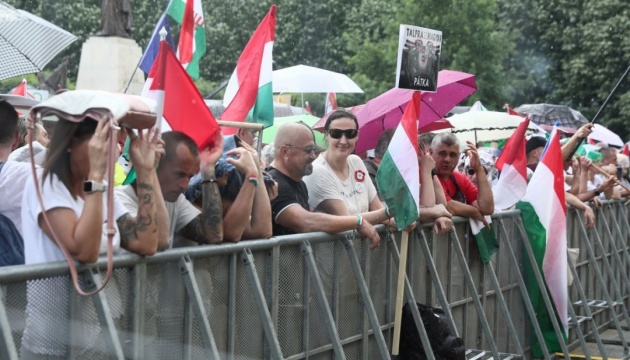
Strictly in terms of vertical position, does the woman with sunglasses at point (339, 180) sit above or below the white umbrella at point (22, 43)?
below

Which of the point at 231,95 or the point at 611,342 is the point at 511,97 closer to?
the point at 611,342

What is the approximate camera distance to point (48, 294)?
4453 millimetres

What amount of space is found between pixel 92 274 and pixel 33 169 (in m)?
0.48

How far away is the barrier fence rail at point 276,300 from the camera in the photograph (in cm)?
455

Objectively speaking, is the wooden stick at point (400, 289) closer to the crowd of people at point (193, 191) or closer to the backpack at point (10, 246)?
the crowd of people at point (193, 191)

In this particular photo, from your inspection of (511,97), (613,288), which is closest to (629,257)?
(613,288)

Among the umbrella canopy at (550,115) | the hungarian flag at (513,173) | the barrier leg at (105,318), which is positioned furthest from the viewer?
the umbrella canopy at (550,115)

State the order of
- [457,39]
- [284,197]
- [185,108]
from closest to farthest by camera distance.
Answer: [185,108] < [284,197] < [457,39]

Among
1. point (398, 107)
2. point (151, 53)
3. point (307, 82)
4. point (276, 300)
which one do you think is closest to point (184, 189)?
point (276, 300)

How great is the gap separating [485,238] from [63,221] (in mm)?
5394

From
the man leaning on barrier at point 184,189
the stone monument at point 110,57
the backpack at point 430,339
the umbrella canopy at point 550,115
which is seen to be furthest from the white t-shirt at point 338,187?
the umbrella canopy at point 550,115

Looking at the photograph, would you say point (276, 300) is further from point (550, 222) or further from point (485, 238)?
point (550, 222)

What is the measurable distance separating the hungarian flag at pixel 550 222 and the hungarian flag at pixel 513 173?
45 cm

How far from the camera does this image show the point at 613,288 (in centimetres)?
1362
